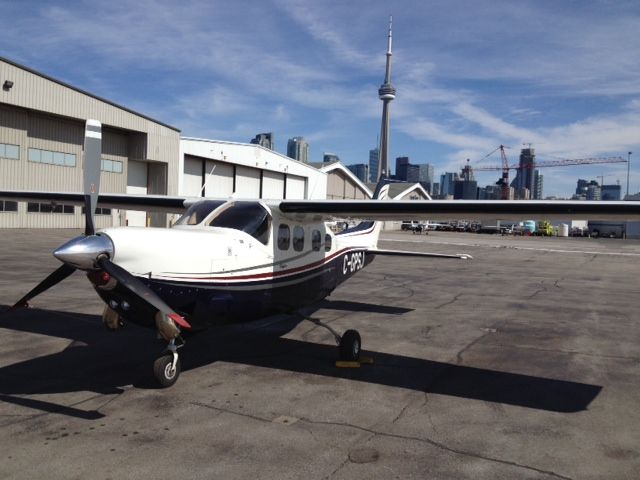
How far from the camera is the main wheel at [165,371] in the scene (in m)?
6.38

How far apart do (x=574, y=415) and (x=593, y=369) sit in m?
2.32

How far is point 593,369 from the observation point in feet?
26.0

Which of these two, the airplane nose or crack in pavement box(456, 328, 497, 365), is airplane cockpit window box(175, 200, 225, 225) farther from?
crack in pavement box(456, 328, 497, 365)

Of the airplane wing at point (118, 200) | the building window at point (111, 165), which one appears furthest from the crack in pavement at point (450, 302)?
the building window at point (111, 165)

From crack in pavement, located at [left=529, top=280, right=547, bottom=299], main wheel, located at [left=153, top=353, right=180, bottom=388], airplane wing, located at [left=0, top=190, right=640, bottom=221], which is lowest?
crack in pavement, located at [left=529, top=280, right=547, bottom=299]

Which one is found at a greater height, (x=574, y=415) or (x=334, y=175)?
(x=334, y=175)

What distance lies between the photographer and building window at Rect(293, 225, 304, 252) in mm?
8453

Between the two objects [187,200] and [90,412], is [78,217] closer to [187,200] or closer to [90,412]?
[187,200]

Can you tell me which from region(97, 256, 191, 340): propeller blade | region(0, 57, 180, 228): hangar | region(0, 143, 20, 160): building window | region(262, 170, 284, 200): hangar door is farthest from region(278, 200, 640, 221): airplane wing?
region(262, 170, 284, 200): hangar door

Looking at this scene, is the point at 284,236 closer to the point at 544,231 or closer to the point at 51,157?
the point at 51,157

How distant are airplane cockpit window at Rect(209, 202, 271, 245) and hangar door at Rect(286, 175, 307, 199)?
49.0 meters

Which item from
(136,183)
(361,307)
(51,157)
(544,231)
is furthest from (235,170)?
(544,231)

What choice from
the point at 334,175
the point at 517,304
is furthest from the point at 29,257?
the point at 334,175

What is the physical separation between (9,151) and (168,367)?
33.7 meters
